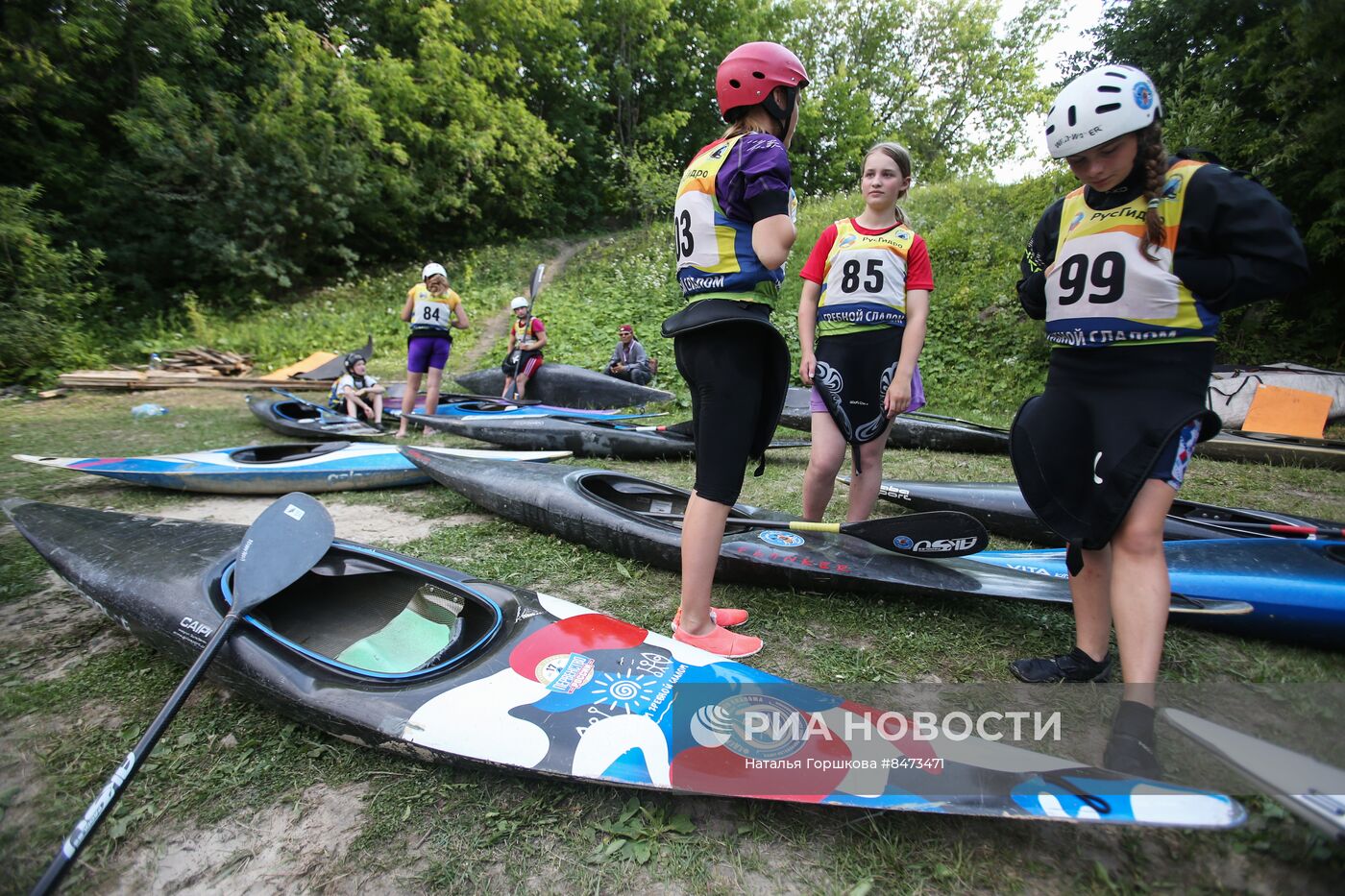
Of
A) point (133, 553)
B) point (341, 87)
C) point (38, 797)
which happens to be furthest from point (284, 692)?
point (341, 87)

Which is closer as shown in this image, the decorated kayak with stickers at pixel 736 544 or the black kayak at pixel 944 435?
the decorated kayak with stickers at pixel 736 544

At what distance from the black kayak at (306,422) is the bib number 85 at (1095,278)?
19.4 feet

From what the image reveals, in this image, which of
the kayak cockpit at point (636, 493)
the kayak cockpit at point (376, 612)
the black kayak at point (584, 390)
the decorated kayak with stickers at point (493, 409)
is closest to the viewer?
the kayak cockpit at point (376, 612)

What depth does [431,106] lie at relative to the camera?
674 inches

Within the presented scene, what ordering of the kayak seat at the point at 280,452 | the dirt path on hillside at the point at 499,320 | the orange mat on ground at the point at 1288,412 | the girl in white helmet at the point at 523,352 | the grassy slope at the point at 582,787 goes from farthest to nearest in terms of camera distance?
the dirt path on hillside at the point at 499,320 < the girl in white helmet at the point at 523,352 < the orange mat on ground at the point at 1288,412 < the kayak seat at the point at 280,452 < the grassy slope at the point at 582,787

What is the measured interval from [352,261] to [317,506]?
55.7ft

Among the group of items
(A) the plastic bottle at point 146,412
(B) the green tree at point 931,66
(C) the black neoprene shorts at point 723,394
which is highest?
(B) the green tree at point 931,66

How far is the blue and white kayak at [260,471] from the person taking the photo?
13.7 feet

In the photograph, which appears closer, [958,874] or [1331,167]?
[958,874]

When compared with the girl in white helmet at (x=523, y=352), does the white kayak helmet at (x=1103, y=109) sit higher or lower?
higher

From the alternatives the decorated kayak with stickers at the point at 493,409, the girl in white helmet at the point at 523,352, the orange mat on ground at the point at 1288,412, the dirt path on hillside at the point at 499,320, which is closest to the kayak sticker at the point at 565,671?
the decorated kayak with stickers at the point at 493,409

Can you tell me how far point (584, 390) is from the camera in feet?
25.3

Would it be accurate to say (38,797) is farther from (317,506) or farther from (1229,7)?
(1229,7)

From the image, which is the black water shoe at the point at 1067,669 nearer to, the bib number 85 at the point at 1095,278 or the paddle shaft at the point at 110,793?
the bib number 85 at the point at 1095,278
